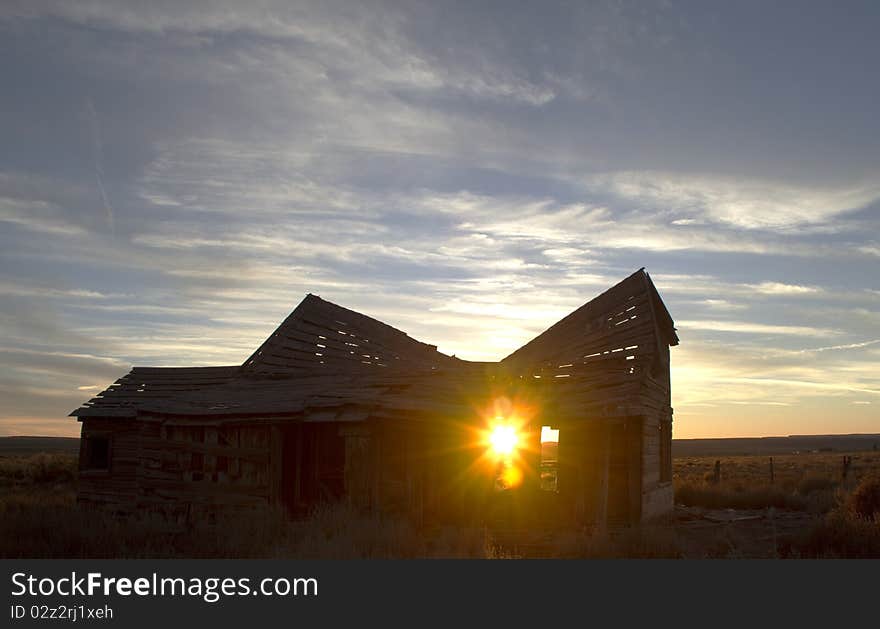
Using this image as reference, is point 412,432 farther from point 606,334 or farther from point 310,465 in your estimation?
point 606,334

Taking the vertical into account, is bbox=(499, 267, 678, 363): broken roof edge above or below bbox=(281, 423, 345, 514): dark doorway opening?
above

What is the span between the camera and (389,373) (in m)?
19.2

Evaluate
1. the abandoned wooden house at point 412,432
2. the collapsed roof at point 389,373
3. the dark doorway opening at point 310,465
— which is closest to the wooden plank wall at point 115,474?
the abandoned wooden house at point 412,432

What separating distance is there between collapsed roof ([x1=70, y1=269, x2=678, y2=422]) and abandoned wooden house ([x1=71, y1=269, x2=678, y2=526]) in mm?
60

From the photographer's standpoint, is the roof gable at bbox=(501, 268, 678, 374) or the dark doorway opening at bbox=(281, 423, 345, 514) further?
the roof gable at bbox=(501, 268, 678, 374)

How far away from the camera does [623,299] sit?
20141 millimetres

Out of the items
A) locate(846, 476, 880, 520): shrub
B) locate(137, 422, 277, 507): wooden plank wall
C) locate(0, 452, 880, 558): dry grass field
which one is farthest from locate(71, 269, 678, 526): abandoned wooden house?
locate(846, 476, 880, 520): shrub

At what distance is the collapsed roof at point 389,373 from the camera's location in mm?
16344

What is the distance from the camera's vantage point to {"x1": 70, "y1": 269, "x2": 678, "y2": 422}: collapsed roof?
16344mm

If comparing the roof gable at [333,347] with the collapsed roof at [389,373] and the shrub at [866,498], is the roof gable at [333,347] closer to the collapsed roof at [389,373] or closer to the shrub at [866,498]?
the collapsed roof at [389,373]

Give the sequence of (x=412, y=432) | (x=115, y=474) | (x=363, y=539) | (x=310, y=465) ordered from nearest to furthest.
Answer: (x=363, y=539), (x=412, y=432), (x=310, y=465), (x=115, y=474)

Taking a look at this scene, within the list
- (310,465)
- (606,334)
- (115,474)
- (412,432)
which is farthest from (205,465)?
(606,334)

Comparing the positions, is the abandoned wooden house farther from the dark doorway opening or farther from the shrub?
the shrub

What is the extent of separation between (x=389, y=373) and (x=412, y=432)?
283 cm
